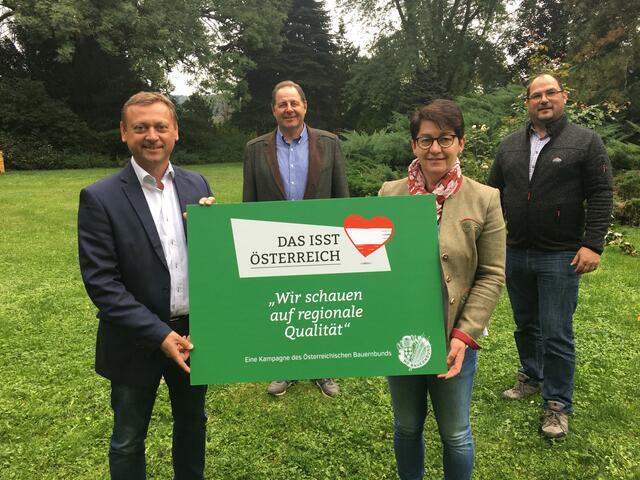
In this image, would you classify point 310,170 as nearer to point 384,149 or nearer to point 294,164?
point 294,164

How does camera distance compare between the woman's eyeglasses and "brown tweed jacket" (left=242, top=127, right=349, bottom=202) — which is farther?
"brown tweed jacket" (left=242, top=127, right=349, bottom=202)

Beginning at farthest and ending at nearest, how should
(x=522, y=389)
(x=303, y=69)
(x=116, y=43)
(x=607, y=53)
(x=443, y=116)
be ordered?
(x=303, y=69), (x=116, y=43), (x=607, y=53), (x=522, y=389), (x=443, y=116)

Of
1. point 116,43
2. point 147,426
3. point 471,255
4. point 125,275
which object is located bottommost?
point 147,426

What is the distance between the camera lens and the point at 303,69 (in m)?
32.0

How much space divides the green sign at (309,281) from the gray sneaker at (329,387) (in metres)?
1.78

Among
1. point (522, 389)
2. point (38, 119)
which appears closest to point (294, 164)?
point (522, 389)

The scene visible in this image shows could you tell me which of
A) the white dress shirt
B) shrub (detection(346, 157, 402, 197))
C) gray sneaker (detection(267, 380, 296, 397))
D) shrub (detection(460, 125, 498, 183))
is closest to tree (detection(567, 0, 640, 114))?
shrub (detection(460, 125, 498, 183))

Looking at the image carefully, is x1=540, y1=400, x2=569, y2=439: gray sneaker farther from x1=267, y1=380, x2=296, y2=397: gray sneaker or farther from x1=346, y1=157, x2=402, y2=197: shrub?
x1=346, y1=157, x2=402, y2=197: shrub

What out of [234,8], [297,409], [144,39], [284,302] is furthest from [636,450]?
[234,8]

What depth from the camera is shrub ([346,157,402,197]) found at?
875 centimetres

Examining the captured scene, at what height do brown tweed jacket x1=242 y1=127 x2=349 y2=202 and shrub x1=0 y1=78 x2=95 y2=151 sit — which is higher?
shrub x1=0 y1=78 x2=95 y2=151

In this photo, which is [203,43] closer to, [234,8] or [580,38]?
[234,8]

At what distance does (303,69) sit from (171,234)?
32.2 meters

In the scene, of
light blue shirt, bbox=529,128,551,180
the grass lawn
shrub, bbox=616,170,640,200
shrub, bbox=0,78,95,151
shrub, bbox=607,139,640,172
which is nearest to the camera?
the grass lawn
